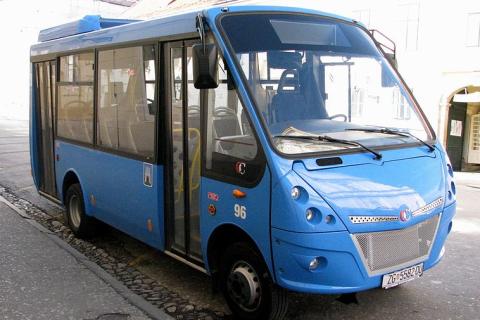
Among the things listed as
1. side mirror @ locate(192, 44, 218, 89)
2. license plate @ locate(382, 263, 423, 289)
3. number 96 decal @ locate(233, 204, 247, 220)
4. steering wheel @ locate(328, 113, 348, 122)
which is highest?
side mirror @ locate(192, 44, 218, 89)

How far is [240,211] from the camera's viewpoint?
384cm

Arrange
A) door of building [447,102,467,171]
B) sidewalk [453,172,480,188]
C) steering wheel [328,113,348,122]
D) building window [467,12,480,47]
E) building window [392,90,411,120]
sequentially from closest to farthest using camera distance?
1. steering wheel [328,113,348,122]
2. building window [392,90,411,120]
3. sidewalk [453,172,480,188]
4. building window [467,12,480,47]
5. door of building [447,102,467,171]

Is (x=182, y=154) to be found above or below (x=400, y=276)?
above

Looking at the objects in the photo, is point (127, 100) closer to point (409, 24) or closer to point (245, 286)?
point (245, 286)

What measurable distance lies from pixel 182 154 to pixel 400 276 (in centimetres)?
203

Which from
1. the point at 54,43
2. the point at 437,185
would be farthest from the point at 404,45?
the point at 437,185

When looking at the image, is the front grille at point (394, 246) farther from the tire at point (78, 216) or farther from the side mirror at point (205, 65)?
the tire at point (78, 216)

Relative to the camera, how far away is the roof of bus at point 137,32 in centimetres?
429

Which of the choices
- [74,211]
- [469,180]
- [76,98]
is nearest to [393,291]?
[74,211]

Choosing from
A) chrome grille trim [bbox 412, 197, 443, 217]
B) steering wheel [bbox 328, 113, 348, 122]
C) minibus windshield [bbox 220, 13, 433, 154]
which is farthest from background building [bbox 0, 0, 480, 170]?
chrome grille trim [bbox 412, 197, 443, 217]

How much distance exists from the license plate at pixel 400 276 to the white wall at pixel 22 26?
41900 mm

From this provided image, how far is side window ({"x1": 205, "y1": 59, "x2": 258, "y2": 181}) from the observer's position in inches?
150

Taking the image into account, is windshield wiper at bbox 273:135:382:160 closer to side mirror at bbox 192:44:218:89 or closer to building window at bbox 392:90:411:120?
side mirror at bbox 192:44:218:89

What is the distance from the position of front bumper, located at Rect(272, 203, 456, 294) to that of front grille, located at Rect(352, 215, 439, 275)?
0.06 metres
